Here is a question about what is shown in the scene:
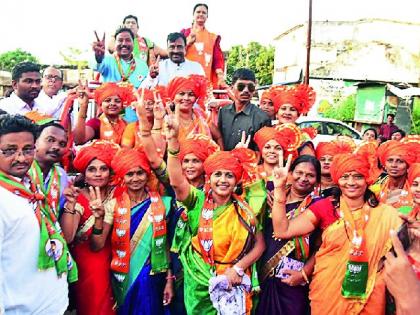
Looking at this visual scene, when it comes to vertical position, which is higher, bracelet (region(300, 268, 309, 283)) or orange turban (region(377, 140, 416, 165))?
orange turban (region(377, 140, 416, 165))

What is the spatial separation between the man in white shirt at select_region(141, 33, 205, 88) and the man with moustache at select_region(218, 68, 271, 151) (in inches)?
40.7

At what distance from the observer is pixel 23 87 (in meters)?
5.02

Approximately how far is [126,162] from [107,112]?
123 cm

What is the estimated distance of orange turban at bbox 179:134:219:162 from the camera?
4129 millimetres

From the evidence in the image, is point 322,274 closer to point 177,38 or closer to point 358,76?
point 177,38

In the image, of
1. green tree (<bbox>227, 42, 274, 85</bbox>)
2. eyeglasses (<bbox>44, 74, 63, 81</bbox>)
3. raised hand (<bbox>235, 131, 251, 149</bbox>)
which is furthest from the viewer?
green tree (<bbox>227, 42, 274, 85</bbox>)

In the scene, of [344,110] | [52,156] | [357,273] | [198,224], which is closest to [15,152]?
[52,156]

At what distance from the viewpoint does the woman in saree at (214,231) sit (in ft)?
12.1

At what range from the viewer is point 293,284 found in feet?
12.5

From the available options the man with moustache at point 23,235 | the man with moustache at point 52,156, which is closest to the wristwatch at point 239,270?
the man with moustache at point 23,235

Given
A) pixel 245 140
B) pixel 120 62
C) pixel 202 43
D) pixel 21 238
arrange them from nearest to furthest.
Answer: pixel 21 238 < pixel 245 140 < pixel 120 62 < pixel 202 43

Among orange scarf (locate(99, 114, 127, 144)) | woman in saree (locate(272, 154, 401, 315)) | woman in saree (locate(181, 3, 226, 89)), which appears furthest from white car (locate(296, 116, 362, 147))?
woman in saree (locate(272, 154, 401, 315))

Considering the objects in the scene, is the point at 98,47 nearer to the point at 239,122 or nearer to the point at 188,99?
the point at 188,99

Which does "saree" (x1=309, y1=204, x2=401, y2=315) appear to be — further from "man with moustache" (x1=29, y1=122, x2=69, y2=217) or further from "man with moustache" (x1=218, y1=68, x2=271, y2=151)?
"man with moustache" (x1=29, y1=122, x2=69, y2=217)
